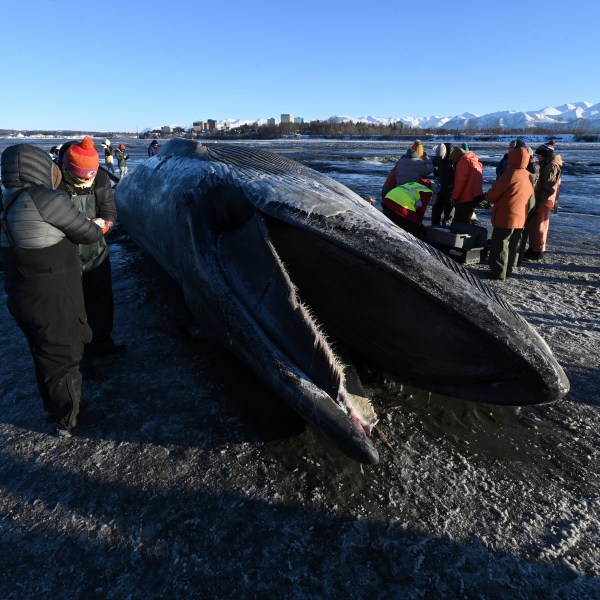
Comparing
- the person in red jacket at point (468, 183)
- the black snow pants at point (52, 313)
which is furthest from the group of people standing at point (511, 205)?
the black snow pants at point (52, 313)

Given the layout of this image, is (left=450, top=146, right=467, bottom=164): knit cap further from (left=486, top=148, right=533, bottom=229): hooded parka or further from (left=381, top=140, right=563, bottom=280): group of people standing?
(left=486, top=148, right=533, bottom=229): hooded parka

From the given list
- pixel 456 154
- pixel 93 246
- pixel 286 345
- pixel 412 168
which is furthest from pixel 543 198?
pixel 93 246

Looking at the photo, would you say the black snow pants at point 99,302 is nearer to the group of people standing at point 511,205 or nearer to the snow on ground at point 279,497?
the snow on ground at point 279,497

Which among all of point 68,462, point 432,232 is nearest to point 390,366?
point 68,462

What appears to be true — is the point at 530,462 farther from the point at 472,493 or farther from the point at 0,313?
the point at 0,313

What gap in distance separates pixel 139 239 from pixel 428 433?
4.22 meters

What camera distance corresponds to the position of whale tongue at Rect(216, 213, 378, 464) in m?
2.32

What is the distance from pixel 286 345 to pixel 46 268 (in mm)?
1619

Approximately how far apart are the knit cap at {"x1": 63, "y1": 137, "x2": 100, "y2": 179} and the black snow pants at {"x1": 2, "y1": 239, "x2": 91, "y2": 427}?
0.83m

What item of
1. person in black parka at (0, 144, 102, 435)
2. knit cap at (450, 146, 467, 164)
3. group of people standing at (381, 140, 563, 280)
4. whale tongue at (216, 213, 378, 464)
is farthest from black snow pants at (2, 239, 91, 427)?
knit cap at (450, 146, 467, 164)

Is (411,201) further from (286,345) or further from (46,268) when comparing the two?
(46,268)

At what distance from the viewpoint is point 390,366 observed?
3141 millimetres

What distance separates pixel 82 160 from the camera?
341cm

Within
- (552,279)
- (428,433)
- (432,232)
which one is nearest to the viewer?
(428,433)
